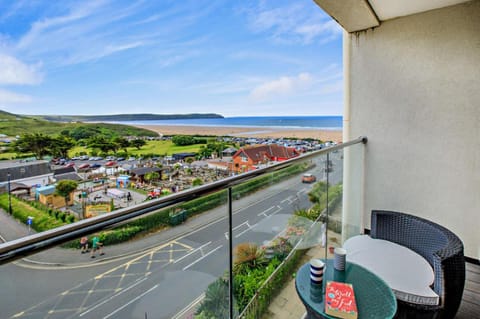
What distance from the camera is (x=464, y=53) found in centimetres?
272

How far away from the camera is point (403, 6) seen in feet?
8.95

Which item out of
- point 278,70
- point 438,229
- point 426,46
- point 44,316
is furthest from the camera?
point 278,70

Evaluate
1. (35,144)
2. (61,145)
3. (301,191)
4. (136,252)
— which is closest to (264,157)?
(301,191)

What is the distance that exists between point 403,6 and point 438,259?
2.63m

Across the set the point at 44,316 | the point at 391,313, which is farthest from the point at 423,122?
the point at 44,316

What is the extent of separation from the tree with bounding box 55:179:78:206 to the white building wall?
42.4 feet

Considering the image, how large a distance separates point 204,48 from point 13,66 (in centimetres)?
1823

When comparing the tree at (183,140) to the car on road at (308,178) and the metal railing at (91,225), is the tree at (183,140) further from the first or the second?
the metal railing at (91,225)

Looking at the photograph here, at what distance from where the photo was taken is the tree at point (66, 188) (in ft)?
38.6

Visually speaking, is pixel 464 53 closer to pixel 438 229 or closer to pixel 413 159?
pixel 413 159

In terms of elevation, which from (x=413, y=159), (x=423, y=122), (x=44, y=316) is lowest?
(x=44, y=316)

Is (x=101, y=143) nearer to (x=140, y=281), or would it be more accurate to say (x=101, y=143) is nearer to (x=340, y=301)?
(x=140, y=281)

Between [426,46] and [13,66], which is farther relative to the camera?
[13,66]

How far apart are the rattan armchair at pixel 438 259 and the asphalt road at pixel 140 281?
1.15 metres
